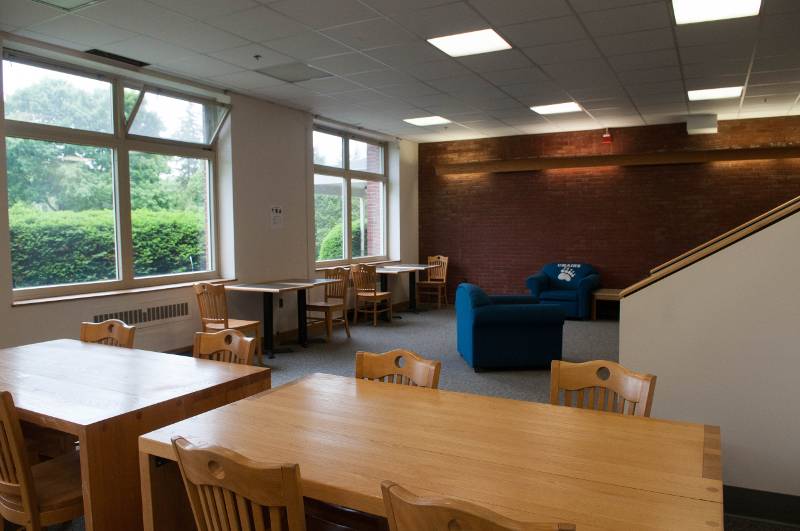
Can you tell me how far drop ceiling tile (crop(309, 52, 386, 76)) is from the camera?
527 cm

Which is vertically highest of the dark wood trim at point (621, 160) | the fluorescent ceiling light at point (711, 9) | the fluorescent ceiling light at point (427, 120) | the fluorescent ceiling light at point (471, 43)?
the fluorescent ceiling light at point (427, 120)

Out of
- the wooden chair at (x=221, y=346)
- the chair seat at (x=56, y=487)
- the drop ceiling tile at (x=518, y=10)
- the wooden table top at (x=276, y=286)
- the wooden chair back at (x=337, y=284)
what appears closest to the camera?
the chair seat at (x=56, y=487)

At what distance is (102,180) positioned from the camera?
17.9 ft

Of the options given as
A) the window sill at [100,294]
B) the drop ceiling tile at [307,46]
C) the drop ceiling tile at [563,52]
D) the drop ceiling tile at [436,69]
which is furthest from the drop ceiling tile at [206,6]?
the window sill at [100,294]

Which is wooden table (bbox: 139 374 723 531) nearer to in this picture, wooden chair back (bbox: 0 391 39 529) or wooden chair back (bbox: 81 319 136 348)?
wooden chair back (bbox: 0 391 39 529)

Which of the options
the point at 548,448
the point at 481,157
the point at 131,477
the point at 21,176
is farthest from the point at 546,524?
the point at 481,157

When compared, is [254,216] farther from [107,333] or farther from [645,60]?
[645,60]

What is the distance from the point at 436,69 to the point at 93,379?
4367 millimetres

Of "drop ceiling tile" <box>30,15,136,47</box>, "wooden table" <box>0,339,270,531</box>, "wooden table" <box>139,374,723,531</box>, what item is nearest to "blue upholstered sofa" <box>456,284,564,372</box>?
"wooden table" <box>0,339,270,531</box>

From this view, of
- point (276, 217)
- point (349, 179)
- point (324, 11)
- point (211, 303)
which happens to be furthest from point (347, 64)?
point (349, 179)

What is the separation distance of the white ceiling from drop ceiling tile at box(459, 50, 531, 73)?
2 cm

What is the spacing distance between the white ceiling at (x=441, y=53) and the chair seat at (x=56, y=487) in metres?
3.05

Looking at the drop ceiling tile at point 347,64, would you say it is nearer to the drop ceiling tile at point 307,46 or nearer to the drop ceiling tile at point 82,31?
the drop ceiling tile at point 307,46

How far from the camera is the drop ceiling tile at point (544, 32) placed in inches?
175
